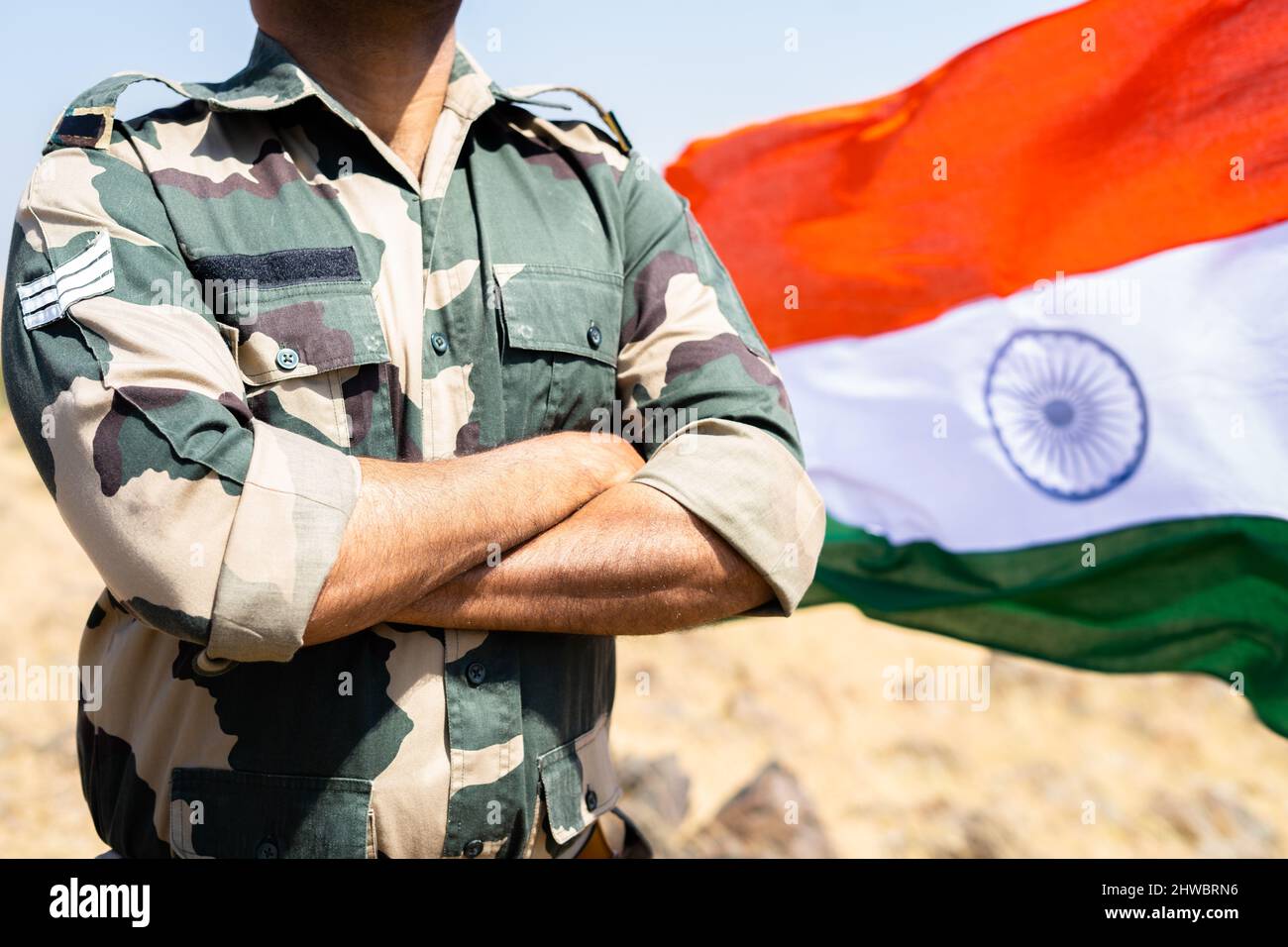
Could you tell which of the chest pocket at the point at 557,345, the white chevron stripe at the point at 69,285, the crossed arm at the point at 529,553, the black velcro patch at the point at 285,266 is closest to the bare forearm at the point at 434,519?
the crossed arm at the point at 529,553

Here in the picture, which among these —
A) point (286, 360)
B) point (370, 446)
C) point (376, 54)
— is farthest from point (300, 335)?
point (376, 54)

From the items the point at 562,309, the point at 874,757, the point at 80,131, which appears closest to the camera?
the point at 80,131

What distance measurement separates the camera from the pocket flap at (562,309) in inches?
89.5

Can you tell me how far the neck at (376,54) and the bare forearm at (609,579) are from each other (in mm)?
825

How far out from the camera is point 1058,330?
3947 millimetres

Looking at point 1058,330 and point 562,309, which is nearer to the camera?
point 562,309

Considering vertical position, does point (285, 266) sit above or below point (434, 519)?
above

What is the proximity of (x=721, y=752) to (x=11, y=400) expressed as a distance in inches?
216

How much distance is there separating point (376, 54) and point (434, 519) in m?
1.01

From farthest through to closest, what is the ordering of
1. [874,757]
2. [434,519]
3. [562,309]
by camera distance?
[874,757] < [562,309] < [434,519]

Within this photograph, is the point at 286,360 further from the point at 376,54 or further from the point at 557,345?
the point at 376,54

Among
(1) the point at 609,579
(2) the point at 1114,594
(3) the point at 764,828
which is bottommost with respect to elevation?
(3) the point at 764,828

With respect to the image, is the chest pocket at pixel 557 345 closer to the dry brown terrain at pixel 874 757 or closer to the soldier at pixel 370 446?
the soldier at pixel 370 446
